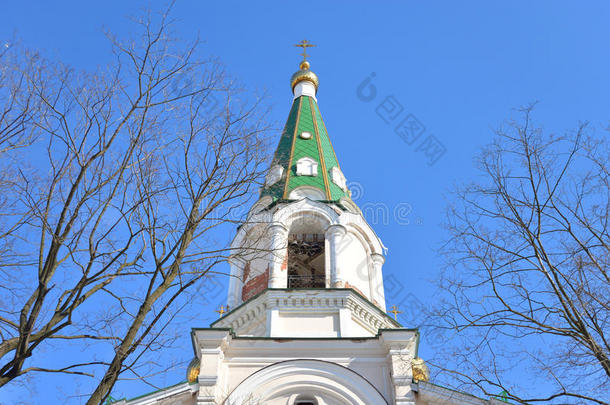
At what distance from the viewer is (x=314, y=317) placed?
524 inches

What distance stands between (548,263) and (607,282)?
84 centimetres

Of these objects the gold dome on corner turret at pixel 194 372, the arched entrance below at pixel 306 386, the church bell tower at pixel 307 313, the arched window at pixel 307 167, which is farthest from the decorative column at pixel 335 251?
the gold dome on corner turret at pixel 194 372

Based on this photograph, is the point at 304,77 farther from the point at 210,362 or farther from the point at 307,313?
the point at 210,362

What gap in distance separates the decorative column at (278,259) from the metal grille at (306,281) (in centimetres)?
92

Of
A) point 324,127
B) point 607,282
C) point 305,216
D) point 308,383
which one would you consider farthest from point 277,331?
point 324,127

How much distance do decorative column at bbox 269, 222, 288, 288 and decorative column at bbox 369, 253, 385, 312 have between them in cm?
258

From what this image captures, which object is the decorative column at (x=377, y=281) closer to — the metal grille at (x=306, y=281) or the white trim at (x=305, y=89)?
the metal grille at (x=306, y=281)

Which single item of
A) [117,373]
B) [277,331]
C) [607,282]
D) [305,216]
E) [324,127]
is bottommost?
[117,373]

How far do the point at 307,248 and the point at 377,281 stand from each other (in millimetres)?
2148

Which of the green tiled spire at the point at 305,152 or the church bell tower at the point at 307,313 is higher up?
the green tiled spire at the point at 305,152

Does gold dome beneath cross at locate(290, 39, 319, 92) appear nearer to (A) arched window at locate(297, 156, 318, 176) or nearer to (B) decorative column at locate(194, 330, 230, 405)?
(A) arched window at locate(297, 156, 318, 176)

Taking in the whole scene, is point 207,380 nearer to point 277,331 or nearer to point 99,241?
point 277,331

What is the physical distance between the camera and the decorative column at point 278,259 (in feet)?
45.8

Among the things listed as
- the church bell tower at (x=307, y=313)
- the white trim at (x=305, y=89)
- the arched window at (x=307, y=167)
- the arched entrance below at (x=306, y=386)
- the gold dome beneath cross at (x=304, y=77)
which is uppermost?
the gold dome beneath cross at (x=304, y=77)
